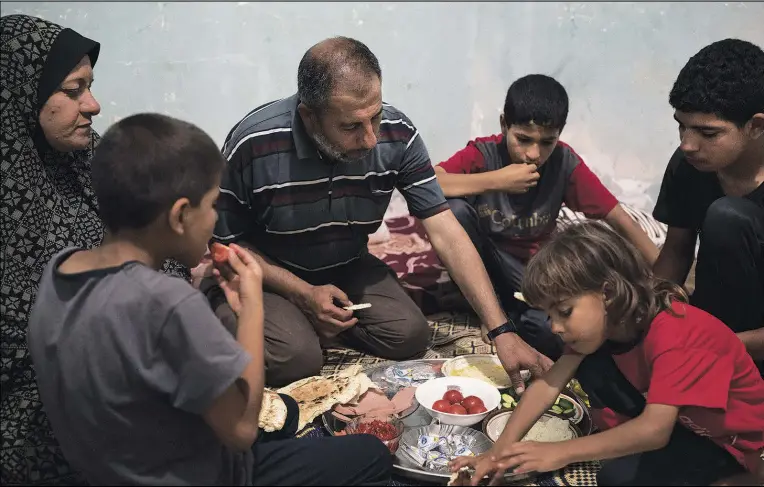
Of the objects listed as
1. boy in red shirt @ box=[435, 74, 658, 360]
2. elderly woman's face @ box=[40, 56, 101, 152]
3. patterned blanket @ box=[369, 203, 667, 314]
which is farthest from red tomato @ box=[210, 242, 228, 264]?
patterned blanket @ box=[369, 203, 667, 314]

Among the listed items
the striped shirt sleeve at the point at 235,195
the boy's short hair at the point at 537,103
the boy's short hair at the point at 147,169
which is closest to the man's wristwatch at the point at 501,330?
the boy's short hair at the point at 537,103

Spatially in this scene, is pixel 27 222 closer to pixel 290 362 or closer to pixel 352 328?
pixel 290 362

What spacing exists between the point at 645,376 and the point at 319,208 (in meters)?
1.41

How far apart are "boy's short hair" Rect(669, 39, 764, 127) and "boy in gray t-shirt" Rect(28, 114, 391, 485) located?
5.58 ft

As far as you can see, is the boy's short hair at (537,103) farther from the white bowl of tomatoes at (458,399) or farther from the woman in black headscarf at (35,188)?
the woman in black headscarf at (35,188)

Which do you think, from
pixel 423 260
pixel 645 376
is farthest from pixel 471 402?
pixel 423 260

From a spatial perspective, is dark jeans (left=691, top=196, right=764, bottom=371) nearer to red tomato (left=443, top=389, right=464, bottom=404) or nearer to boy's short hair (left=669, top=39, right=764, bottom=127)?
boy's short hair (left=669, top=39, right=764, bottom=127)

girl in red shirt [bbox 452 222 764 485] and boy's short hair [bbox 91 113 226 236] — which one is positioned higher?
boy's short hair [bbox 91 113 226 236]

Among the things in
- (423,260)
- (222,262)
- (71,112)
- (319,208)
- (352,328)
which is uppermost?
(71,112)

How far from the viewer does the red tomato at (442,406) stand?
8.14 ft

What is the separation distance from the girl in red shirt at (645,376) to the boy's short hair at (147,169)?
97cm

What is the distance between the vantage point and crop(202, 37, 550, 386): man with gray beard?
2.68 m

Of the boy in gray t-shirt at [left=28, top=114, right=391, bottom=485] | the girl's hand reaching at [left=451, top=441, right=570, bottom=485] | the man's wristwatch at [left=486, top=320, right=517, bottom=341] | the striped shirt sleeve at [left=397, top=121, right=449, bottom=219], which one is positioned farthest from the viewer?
the striped shirt sleeve at [left=397, top=121, right=449, bottom=219]

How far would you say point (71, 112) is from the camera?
94.4 inches
